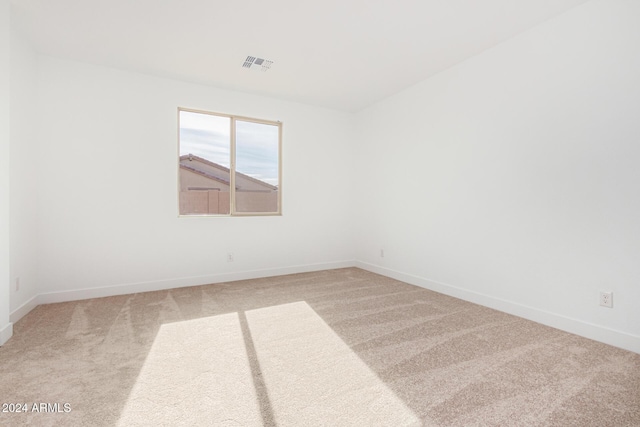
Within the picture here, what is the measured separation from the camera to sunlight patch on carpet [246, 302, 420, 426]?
4.87 feet

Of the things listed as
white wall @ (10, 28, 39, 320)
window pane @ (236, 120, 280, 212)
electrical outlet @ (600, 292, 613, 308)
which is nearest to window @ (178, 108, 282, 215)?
window pane @ (236, 120, 280, 212)

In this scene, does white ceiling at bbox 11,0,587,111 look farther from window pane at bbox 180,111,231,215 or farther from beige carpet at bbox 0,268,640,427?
beige carpet at bbox 0,268,640,427

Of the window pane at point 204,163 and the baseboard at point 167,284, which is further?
the window pane at point 204,163

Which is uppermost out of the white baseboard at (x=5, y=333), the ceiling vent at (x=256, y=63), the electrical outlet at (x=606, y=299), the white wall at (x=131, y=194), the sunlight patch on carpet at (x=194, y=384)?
the ceiling vent at (x=256, y=63)

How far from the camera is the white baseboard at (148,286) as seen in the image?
3183mm

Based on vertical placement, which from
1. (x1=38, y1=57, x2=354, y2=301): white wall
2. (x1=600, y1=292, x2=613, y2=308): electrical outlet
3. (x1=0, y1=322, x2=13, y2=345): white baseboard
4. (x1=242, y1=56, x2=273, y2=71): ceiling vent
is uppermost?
(x1=242, y1=56, x2=273, y2=71): ceiling vent

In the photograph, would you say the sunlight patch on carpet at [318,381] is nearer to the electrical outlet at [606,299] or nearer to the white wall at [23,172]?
the electrical outlet at [606,299]

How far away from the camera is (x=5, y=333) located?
2.29m

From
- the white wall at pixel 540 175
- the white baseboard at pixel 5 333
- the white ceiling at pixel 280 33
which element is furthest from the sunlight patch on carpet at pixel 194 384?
the white ceiling at pixel 280 33

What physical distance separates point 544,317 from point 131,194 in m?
4.62

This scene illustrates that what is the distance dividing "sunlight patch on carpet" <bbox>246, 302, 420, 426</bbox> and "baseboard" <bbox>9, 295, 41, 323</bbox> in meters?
2.15

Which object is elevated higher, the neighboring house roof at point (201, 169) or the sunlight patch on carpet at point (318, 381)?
the neighboring house roof at point (201, 169)

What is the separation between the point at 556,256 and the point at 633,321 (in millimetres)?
644

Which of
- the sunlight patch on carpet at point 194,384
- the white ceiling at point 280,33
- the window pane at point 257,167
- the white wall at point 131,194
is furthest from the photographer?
the window pane at point 257,167
